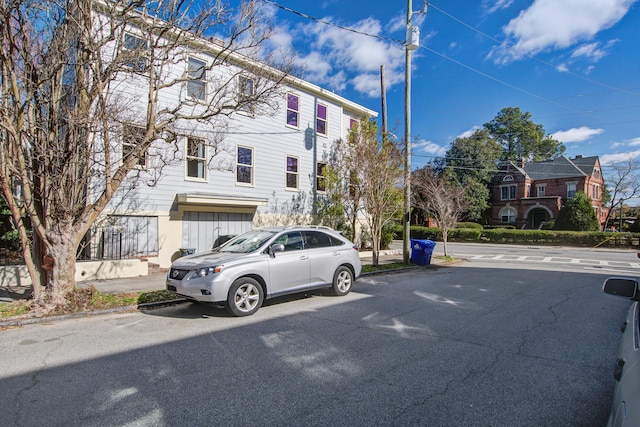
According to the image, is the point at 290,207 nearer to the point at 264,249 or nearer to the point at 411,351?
the point at 264,249

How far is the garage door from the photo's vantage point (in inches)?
525

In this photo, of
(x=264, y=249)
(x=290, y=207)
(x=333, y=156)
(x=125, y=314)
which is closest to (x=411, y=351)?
(x=264, y=249)

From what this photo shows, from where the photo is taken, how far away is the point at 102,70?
7.38 meters

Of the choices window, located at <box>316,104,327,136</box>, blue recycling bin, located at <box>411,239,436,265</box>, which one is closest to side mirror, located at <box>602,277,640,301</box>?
blue recycling bin, located at <box>411,239,436,265</box>

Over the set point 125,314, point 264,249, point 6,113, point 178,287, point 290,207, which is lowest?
point 125,314

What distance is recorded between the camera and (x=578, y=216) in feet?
112

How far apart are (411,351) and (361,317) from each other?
180 centimetres

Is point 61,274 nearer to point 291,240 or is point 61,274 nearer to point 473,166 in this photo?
point 291,240

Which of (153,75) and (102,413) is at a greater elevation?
(153,75)

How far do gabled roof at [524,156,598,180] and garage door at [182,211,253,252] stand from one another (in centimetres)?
4343

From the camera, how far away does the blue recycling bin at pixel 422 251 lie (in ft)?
47.6

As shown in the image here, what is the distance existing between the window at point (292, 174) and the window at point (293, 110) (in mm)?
1622

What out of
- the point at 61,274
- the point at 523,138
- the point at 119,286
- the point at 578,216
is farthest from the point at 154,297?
the point at 523,138

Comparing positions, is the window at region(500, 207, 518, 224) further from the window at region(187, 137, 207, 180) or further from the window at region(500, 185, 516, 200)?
the window at region(187, 137, 207, 180)
